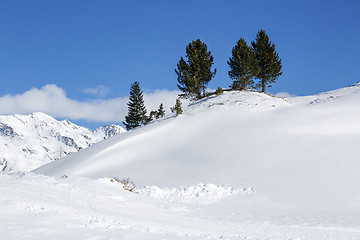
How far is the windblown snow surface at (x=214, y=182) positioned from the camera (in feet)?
27.2

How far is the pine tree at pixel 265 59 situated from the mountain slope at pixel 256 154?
53.0 ft

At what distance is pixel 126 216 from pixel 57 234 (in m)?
3.03

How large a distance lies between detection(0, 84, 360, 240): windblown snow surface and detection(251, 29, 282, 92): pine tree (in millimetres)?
16185

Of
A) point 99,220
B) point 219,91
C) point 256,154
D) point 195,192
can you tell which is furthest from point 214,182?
point 219,91

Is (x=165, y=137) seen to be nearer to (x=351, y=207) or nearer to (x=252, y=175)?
(x=252, y=175)

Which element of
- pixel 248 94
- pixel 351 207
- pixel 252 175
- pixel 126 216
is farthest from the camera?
pixel 248 94

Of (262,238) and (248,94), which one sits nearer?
(262,238)

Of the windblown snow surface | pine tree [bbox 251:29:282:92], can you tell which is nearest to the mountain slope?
the windblown snow surface

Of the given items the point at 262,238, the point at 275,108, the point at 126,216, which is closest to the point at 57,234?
the point at 126,216

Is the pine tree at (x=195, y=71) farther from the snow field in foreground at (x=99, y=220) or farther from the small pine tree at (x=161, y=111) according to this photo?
the snow field in foreground at (x=99, y=220)

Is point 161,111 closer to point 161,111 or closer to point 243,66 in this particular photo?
point 161,111

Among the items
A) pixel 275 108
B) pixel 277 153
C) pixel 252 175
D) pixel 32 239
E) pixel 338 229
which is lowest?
pixel 338 229

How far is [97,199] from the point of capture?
12.0 meters

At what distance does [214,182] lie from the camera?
1895cm
